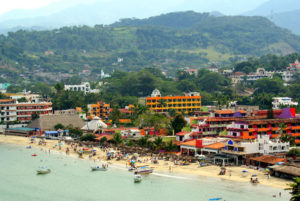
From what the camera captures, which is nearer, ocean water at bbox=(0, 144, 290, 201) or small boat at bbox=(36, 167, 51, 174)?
ocean water at bbox=(0, 144, 290, 201)

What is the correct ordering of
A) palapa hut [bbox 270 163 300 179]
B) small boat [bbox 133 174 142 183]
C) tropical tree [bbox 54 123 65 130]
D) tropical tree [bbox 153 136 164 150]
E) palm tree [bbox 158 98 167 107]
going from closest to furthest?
palapa hut [bbox 270 163 300 179], small boat [bbox 133 174 142 183], tropical tree [bbox 153 136 164 150], tropical tree [bbox 54 123 65 130], palm tree [bbox 158 98 167 107]

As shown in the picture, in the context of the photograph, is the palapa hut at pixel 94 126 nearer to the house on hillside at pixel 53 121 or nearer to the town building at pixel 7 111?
the house on hillside at pixel 53 121

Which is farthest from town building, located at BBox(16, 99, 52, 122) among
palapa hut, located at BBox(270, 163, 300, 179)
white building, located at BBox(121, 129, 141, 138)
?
palapa hut, located at BBox(270, 163, 300, 179)

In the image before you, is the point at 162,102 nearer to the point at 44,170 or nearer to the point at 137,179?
the point at 44,170

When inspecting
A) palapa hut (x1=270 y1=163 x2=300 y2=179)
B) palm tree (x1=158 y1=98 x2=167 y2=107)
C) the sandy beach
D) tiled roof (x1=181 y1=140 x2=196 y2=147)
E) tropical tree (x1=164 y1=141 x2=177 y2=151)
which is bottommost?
the sandy beach

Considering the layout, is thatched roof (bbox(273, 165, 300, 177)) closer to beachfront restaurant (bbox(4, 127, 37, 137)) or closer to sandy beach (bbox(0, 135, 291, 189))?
sandy beach (bbox(0, 135, 291, 189))

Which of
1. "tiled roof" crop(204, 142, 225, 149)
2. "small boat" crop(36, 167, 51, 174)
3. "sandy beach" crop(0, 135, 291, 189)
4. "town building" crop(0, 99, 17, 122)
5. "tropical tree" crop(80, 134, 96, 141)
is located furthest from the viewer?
"town building" crop(0, 99, 17, 122)

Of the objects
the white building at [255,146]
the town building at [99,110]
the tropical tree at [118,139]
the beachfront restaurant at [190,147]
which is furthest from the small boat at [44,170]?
the town building at [99,110]
